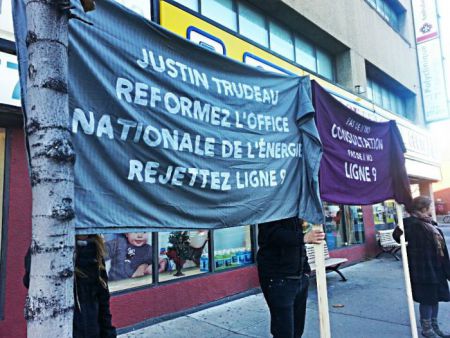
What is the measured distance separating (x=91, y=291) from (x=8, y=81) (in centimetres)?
229

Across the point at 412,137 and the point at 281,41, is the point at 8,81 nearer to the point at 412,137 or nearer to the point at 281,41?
the point at 281,41

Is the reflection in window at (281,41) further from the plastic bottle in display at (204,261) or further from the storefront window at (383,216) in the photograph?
the storefront window at (383,216)

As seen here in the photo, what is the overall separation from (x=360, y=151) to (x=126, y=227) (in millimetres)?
2648

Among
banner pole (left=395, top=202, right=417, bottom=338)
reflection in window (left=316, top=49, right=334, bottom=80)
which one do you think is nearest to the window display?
banner pole (left=395, top=202, right=417, bottom=338)

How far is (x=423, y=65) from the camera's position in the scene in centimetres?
1532

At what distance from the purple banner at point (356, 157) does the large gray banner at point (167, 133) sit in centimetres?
52

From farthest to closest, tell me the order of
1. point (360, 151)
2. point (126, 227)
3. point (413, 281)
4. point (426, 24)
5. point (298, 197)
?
point (426, 24), point (413, 281), point (360, 151), point (298, 197), point (126, 227)

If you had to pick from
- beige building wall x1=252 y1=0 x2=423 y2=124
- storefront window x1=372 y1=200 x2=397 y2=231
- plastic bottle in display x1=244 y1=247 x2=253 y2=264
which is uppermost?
beige building wall x1=252 y1=0 x2=423 y2=124

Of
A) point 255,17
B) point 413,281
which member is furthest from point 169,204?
point 255,17

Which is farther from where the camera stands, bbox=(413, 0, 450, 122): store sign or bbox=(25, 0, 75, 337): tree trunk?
bbox=(413, 0, 450, 122): store sign

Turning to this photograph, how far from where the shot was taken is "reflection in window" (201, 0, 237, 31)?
639cm

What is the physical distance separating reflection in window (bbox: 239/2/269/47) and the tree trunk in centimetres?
618

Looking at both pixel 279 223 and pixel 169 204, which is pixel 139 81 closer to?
pixel 169 204

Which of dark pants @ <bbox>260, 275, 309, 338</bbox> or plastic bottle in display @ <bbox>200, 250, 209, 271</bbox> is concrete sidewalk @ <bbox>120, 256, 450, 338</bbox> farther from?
dark pants @ <bbox>260, 275, 309, 338</bbox>
